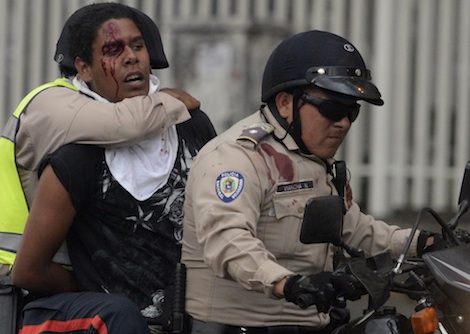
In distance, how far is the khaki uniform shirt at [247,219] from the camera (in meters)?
3.38

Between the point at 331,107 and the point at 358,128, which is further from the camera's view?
the point at 358,128

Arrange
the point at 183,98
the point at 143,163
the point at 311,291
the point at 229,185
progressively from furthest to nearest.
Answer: the point at 183,98
the point at 143,163
the point at 229,185
the point at 311,291

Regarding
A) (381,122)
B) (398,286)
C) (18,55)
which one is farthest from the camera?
(18,55)

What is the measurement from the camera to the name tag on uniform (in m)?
3.59

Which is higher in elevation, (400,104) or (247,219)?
(247,219)

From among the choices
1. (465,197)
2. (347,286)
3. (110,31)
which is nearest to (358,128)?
(110,31)

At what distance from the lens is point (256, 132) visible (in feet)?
11.9

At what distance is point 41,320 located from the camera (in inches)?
148

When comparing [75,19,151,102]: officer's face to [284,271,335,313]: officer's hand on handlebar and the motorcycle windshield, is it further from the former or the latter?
the motorcycle windshield

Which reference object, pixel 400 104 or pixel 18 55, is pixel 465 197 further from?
pixel 18 55

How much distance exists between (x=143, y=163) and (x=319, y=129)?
25.8 inches

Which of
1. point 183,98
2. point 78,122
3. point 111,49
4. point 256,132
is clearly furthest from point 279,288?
point 111,49

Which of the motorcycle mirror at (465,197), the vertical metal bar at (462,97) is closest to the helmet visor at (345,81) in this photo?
the motorcycle mirror at (465,197)

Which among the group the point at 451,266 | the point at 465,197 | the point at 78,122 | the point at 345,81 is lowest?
the point at 451,266
